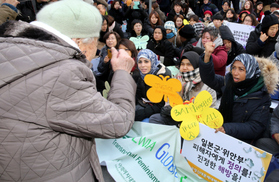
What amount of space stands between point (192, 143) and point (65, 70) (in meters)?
1.65

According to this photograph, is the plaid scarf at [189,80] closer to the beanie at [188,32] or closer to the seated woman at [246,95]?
the seated woman at [246,95]

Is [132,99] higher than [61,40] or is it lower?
lower

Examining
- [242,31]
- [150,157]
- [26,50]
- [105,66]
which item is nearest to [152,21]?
[242,31]

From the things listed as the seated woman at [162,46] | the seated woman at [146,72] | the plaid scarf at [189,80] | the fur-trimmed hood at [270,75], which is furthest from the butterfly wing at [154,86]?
the seated woman at [162,46]

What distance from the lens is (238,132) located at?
7.36ft

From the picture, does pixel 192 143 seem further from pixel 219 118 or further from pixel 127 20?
pixel 127 20

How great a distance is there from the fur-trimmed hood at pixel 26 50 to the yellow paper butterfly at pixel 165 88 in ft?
4.47

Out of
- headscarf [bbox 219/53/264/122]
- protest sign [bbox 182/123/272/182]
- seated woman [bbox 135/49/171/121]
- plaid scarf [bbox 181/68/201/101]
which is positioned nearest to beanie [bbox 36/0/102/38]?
protest sign [bbox 182/123/272/182]

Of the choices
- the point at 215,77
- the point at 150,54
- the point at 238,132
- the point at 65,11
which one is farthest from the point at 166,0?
the point at 65,11

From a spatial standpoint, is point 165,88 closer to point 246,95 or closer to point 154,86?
point 154,86

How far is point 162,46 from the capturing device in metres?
5.32

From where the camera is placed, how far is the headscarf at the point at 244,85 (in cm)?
229

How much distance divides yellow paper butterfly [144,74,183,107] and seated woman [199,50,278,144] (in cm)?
39

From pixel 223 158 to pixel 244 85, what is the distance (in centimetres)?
76
